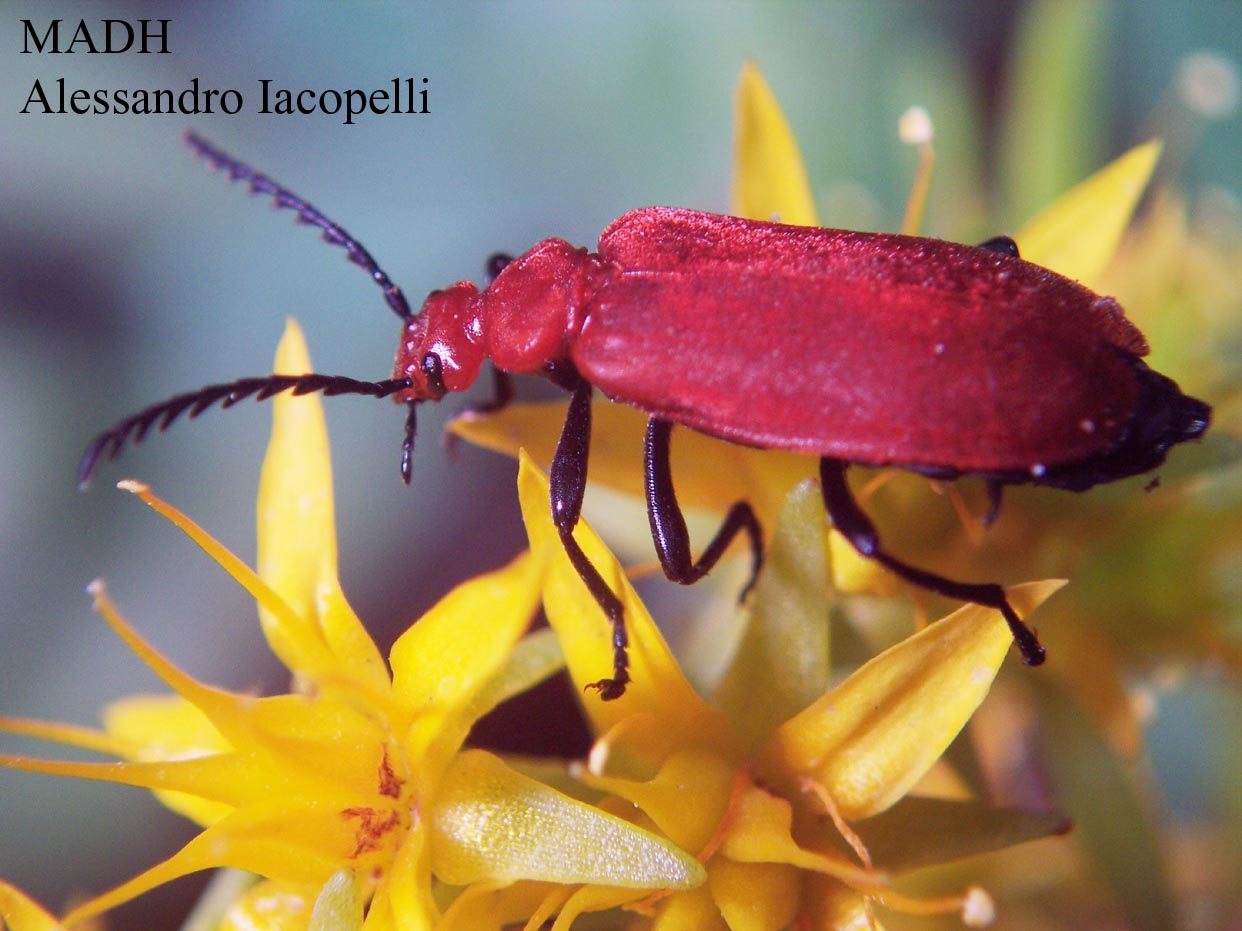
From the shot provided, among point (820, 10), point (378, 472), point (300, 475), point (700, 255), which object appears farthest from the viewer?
point (820, 10)

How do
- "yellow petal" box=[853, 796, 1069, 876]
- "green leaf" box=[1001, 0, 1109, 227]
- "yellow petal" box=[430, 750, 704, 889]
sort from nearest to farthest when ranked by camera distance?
1. "yellow petal" box=[430, 750, 704, 889]
2. "yellow petal" box=[853, 796, 1069, 876]
3. "green leaf" box=[1001, 0, 1109, 227]

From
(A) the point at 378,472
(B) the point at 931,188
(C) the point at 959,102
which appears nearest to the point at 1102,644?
(B) the point at 931,188

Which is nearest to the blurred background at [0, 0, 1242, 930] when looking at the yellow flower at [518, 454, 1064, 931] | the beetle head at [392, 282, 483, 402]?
the beetle head at [392, 282, 483, 402]

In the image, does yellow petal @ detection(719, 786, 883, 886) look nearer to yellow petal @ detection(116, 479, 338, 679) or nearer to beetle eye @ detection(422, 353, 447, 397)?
yellow petal @ detection(116, 479, 338, 679)

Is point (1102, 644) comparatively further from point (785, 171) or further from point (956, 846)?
point (785, 171)

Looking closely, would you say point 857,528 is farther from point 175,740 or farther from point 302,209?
point 302,209

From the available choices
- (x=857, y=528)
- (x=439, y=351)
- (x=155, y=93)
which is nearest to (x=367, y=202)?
(x=155, y=93)
